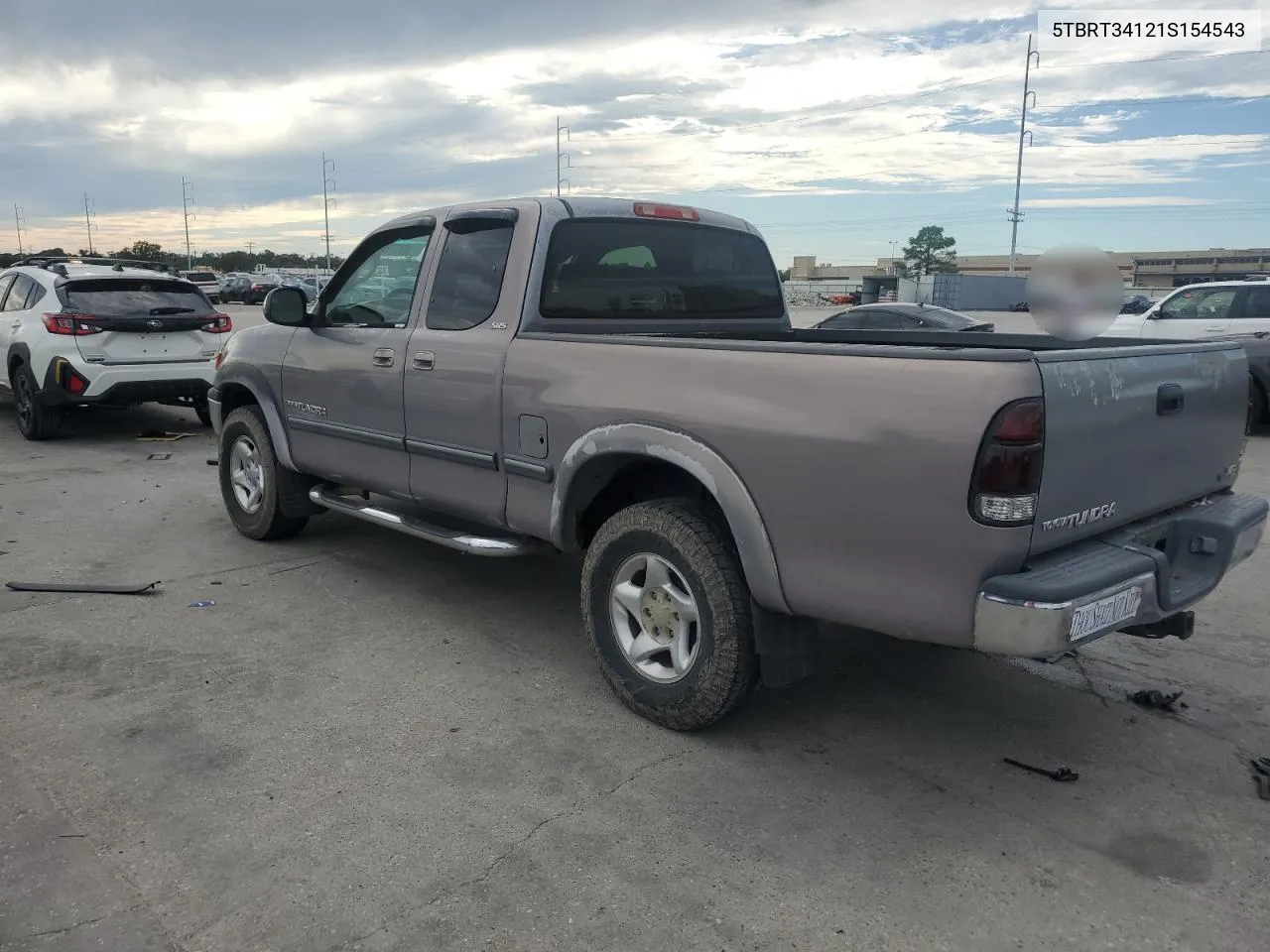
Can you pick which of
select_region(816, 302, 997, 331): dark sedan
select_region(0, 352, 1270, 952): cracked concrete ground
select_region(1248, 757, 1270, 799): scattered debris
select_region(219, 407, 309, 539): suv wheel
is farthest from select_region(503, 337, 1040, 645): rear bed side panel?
select_region(816, 302, 997, 331): dark sedan

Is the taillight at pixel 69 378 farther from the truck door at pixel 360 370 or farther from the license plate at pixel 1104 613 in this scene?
the license plate at pixel 1104 613

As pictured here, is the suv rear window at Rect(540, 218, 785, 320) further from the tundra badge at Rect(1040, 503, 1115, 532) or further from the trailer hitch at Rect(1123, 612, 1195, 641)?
the trailer hitch at Rect(1123, 612, 1195, 641)

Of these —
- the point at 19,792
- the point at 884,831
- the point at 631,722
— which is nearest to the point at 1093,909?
the point at 884,831

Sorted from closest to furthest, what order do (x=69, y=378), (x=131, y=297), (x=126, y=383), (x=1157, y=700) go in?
(x=1157, y=700), (x=69, y=378), (x=126, y=383), (x=131, y=297)

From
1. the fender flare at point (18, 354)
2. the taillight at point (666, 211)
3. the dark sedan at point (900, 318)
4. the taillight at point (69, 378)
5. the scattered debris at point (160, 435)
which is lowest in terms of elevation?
the scattered debris at point (160, 435)

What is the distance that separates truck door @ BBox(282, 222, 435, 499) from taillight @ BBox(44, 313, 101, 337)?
196 inches

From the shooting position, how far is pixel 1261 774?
3.38 metres

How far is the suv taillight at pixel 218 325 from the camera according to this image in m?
10.1

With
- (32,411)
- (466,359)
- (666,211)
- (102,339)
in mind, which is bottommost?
(32,411)

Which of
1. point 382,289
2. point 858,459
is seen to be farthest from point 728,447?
point 382,289

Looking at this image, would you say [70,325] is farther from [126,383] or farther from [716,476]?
[716,476]

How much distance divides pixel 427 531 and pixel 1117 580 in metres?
2.98

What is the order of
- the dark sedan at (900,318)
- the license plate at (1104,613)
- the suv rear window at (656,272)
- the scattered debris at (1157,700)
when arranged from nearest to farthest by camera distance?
1. the license plate at (1104,613)
2. the scattered debris at (1157,700)
3. the suv rear window at (656,272)
4. the dark sedan at (900,318)

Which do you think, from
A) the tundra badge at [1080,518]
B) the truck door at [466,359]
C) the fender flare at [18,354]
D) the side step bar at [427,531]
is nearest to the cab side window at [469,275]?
the truck door at [466,359]
